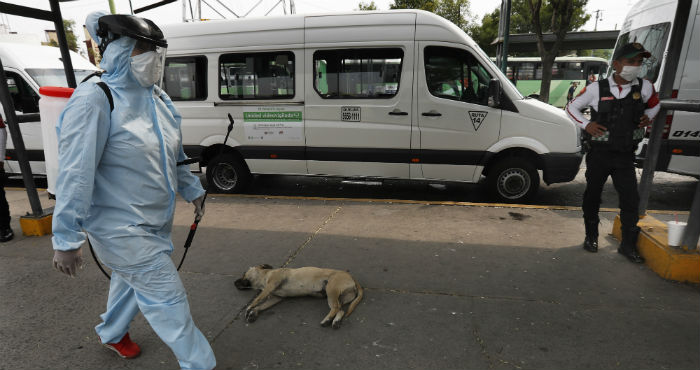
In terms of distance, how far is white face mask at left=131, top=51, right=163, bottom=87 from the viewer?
79.4 inches

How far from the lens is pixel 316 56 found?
593 cm

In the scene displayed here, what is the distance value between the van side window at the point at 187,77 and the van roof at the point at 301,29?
0.20m

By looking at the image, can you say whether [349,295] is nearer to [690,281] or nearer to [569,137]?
[690,281]

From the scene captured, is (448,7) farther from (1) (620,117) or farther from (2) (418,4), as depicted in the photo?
(1) (620,117)

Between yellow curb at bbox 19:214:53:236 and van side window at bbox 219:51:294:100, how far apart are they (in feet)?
9.38

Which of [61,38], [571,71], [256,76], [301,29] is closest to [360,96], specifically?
[301,29]

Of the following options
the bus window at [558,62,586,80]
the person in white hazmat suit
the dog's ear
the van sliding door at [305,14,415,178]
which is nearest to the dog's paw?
the dog's ear

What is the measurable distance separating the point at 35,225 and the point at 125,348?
124 inches

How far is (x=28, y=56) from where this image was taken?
25.0ft

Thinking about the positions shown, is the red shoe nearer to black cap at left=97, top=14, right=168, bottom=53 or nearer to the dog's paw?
the dog's paw

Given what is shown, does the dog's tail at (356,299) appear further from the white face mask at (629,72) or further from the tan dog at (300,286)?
the white face mask at (629,72)

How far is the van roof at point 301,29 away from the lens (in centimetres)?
557

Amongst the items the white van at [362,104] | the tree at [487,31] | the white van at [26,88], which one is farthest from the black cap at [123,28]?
the tree at [487,31]

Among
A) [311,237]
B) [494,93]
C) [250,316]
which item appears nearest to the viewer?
[250,316]
